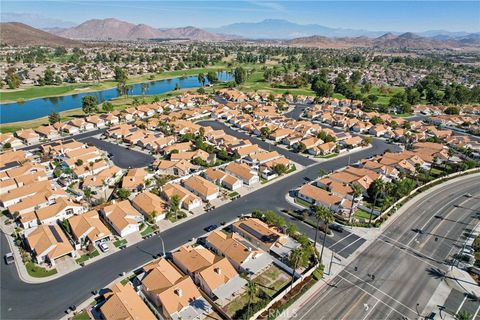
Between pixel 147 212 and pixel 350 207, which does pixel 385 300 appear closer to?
pixel 350 207

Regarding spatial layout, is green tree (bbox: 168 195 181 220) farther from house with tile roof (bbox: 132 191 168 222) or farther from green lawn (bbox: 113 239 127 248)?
green lawn (bbox: 113 239 127 248)

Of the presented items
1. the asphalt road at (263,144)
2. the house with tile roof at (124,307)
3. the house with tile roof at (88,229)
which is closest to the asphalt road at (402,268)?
the house with tile roof at (124,307)

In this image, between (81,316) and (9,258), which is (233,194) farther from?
(9,258)

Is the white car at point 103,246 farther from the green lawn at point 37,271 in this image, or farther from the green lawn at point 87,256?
the green lawn at point 37,271

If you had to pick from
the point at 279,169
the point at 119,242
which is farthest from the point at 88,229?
the point at 279,169

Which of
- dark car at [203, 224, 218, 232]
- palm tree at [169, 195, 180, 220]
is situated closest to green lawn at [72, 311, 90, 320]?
dark car at [203, 224, 218, 232]

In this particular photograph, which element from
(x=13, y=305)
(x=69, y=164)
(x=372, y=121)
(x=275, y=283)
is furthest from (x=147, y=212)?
(x=372, y=121)
